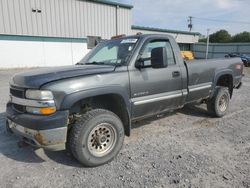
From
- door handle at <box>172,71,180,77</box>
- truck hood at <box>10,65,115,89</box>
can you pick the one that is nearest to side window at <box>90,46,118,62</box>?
truck hood at <box>10,65,115,89</box>

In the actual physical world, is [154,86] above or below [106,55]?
below

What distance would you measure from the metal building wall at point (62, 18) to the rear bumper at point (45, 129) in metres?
18.0

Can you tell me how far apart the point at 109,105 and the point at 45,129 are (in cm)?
119

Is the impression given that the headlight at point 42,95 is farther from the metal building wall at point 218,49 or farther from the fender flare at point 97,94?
the metal building wall at point 218,49

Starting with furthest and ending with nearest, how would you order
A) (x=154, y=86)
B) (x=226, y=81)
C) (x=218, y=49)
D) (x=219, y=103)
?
(x=218, y=49) < (x=226, y=81) < (x=219, y=103) < (x=154, y=86)

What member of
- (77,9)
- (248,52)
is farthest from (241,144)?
(248,52)

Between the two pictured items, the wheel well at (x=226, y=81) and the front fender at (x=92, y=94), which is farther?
A: the wheel well at (x=226, y=81)

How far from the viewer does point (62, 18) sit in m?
21.5

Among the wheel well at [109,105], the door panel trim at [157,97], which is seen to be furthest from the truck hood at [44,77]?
the door panel trim at [157,97]

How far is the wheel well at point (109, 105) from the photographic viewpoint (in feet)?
11.8

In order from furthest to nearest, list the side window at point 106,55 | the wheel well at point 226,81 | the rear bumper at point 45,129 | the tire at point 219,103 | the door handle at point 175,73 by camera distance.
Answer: the wheel well at point 226,81
the tire at point 219,103
the door handle at point 175,73
the side window at point 106,55
the rear bumper at point 45,129

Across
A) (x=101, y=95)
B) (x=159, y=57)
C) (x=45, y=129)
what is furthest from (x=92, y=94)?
(x=159, y=57)

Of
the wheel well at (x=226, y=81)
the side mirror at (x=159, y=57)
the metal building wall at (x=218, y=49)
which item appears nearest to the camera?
the side mirror at (x=159, y=57)

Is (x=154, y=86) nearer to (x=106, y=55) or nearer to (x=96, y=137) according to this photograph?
(x=106, y=55)
